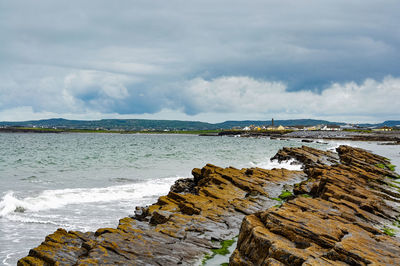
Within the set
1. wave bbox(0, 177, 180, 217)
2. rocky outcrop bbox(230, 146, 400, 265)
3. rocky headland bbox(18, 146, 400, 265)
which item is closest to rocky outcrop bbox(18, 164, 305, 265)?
rocky headland bbox(18, 146, 400, 265)

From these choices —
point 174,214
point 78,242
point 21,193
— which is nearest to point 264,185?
point 174,214

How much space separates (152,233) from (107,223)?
6694mm

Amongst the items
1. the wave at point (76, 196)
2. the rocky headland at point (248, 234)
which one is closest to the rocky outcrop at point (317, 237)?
the rocky headland at point (248, 234)

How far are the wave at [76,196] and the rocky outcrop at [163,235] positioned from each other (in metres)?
8.26

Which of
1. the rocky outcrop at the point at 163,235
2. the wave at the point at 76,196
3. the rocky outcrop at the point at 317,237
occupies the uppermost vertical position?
the rocky outcrop at the point at 317,237

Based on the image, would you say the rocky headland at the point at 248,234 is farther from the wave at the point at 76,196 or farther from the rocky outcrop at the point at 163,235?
the wave at the point at 76,196

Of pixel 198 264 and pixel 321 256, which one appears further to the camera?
pixel 198 264

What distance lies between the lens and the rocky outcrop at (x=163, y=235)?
1152 cm

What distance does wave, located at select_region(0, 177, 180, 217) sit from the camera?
2252 centimetres

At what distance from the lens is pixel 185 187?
27.8 m

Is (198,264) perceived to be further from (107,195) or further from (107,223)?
(107,195)

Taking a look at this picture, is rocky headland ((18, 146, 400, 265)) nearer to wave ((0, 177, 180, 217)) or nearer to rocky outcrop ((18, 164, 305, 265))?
rocky outcrop ((18, 164, 305, 265))

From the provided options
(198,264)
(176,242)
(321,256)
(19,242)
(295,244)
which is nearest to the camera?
(321,256)

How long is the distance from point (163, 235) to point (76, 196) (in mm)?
15713
